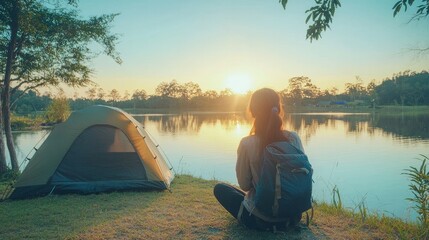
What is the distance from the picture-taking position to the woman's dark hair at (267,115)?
3217 millimetres

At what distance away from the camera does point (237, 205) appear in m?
3.81

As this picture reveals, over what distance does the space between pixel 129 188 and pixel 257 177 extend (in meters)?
3.25

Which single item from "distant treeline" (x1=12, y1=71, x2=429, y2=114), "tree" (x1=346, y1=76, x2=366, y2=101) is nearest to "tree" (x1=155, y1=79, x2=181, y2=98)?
"distant treeline" (x1=12, y1=71, x2=429, y2=114)

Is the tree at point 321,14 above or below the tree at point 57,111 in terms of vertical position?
above

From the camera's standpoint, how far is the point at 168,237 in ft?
12.4

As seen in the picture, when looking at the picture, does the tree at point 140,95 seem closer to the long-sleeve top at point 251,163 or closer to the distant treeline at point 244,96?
the distant treeline at point 244,96

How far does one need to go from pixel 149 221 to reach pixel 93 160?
221 cm

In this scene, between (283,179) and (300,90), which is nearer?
(283,179)

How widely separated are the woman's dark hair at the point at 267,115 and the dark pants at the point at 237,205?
82cm

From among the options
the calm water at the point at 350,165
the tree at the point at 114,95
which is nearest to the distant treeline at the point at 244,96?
the tree at the point at 114,95

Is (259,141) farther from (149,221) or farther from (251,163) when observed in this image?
(149,221)

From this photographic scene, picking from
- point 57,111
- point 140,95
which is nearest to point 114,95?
point 140,95

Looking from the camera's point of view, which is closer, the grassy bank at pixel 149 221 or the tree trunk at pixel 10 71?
the grassy bank at pixel 149 221

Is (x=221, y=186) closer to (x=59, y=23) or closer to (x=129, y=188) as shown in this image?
(x=129, y=188)
